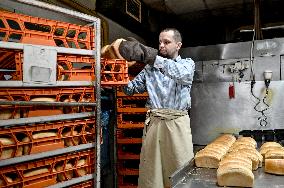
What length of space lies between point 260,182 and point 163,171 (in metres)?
1.17

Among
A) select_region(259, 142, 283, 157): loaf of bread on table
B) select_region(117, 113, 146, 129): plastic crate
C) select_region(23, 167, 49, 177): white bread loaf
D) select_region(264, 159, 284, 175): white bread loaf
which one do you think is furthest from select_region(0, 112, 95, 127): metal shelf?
select_region(117, 113, 146, 129): plastic crate

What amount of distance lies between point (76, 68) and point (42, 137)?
58cm

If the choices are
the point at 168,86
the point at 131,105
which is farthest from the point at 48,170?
the point at 131,105

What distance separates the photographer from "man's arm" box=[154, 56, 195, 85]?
259cm

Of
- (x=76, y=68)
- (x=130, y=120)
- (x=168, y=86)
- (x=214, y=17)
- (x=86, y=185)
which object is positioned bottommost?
(x=86, y=185)

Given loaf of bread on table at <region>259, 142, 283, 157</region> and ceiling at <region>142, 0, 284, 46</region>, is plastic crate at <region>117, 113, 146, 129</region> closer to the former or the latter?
loaf of bread on table at <region>259, 142, 283, 157</region>

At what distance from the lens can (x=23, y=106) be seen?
6.49ft

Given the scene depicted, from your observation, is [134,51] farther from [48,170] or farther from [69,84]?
[48,170]

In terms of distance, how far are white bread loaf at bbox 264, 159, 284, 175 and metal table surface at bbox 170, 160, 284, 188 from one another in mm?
33

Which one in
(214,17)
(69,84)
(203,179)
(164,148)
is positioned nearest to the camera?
(203,179)

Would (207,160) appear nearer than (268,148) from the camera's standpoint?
Yes

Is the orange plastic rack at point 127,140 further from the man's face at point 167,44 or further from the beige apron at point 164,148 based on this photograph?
the man's face at point 167,44

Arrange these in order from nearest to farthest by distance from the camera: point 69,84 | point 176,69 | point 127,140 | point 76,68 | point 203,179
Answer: point 203,179
point 69,84
point 76,68
point 176,69
point 127,140

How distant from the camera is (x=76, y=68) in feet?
7.48
